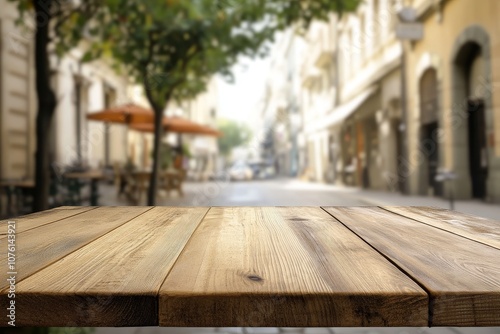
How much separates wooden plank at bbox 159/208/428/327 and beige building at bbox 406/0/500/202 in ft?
30.6

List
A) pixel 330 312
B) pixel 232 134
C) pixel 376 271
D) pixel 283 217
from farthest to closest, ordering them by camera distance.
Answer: pixel 232 134, pixel 283 217, pixel 376 271, pixel 330 312

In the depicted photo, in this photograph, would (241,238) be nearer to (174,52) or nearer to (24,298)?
(24,298)

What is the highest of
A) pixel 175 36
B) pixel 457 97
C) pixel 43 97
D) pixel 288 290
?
pixel 175 36

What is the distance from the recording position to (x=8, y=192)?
281 inches

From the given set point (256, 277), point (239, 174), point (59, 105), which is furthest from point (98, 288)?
point (239, 174)

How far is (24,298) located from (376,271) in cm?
74

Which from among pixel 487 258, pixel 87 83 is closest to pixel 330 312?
pixel 487 258

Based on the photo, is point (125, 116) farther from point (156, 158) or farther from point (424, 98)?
point (424, 98)

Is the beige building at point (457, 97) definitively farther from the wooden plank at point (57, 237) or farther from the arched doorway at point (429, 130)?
the wooden plank at point (57, 237)

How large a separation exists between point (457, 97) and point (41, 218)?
10.9 m

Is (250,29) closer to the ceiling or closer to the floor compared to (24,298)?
closer to the ceiling

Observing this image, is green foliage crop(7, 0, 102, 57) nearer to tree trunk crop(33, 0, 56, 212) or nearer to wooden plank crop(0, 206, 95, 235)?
tree trunk crop(33, 0, 56, 212)

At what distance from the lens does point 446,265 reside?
1184 millimetres

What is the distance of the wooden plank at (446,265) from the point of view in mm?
958
